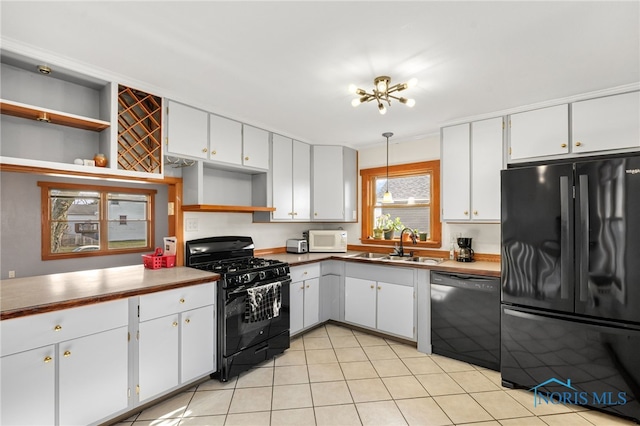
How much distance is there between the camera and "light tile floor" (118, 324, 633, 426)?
6.57 feet

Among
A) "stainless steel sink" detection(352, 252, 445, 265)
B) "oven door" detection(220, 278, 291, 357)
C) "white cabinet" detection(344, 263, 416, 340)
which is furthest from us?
"stainless steel sink" detection(352, 252, 445, 265)

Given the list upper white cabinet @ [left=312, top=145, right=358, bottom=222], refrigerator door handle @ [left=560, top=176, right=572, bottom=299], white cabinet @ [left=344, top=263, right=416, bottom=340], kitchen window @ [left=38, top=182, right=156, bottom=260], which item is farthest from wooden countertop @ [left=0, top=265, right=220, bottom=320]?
refrigerator door handle @ [left=560, top=176, right=572, bottom=299]

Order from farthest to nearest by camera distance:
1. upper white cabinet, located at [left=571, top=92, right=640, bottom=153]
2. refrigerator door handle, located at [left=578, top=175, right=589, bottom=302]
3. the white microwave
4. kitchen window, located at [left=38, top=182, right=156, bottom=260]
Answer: the white microwave → kitchen window, located at [left=38, top=182, right=156, bottom=260] → upper white cabinet, located at [left=571, top=92, right=640, bottom=153] → refrigerator door handle, located at [left=578, top=175, right=589, bottom=302]

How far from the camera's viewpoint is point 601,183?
2.04 metres

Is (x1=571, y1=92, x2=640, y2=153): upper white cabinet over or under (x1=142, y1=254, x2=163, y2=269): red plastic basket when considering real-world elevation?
over

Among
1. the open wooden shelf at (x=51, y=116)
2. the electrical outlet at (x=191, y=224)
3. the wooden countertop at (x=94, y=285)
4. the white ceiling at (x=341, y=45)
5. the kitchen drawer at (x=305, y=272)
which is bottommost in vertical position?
the kitchen drawer at (x=305, y=272)

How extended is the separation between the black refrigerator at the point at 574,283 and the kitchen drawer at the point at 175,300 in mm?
2465

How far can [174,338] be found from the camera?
2.19 m

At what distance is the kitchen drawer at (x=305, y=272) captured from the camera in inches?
129

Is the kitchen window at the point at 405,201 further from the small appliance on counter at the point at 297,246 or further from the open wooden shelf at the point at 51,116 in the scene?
the open wooden shelf at the point at 51,116

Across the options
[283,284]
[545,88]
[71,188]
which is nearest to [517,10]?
[545,88]

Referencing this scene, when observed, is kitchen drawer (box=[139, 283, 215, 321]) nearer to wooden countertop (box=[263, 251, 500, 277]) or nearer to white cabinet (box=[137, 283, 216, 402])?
white cabinet (box=[137, 283, 216, 402])

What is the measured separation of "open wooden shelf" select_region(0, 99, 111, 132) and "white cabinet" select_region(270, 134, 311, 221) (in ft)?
5.66

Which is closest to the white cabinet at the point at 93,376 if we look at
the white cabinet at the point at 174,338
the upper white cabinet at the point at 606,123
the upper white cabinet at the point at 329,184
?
the white cabinet at the point at 174,338
